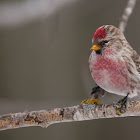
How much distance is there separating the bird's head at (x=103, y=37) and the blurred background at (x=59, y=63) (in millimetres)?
1690

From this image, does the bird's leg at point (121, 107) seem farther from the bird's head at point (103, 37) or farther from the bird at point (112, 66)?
the bird's head at point (103, 37)

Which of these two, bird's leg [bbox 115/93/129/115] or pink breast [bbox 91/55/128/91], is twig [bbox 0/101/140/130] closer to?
bird's leg [bbox 115/93/129/115]

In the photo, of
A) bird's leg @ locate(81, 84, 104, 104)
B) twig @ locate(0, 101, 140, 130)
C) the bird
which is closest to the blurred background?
bird's leg @ locate(81, 84, 104, 104)

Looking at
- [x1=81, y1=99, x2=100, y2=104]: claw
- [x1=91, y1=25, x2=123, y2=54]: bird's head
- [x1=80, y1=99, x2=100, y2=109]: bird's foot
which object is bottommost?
[x1=80, y1=99, x2=100, y2=109]: bird's foot

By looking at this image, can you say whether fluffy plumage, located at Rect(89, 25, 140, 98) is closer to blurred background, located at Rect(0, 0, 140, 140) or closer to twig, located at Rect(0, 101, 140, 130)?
twig, located at Rect(0, 101, 140, 130)

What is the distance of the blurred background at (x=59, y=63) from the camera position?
161 inches

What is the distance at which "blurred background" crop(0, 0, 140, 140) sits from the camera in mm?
4098

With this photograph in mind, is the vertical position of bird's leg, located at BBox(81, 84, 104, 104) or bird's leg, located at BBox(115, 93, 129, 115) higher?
bird's leg, located at BBox(81, 84, 104, 104)

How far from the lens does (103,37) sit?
7.27ft

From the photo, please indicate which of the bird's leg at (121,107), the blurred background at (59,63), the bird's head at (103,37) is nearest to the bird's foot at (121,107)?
the bird's leg at (121,107)

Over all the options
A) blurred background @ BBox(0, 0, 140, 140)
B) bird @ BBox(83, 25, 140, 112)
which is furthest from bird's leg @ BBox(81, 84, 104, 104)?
blurred background @ BBox(0, 0, 140, 140)

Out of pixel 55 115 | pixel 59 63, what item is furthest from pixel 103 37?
pixel 59 63

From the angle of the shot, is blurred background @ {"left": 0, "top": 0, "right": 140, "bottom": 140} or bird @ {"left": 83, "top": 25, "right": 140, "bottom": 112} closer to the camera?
bird @ {"left": 83, "top": 25, "right": 140, "bottom": 112}

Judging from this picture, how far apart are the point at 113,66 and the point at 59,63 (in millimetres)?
2217
